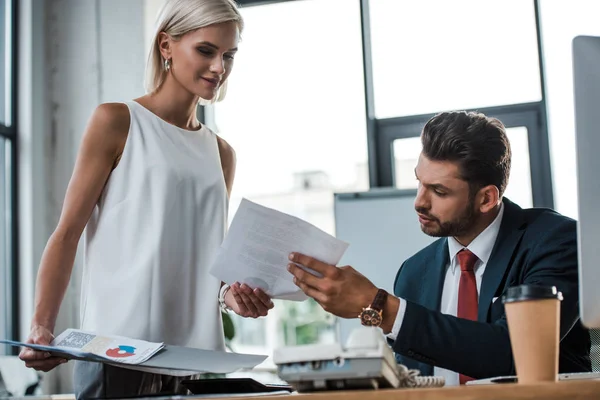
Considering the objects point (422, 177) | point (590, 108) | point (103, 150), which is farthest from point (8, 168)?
point (590, 108)

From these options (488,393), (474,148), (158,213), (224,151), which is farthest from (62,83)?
(488,393)

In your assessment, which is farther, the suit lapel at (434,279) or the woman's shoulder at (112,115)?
the suit lapel at (434,279)

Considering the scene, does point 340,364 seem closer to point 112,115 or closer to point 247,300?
point 247,300

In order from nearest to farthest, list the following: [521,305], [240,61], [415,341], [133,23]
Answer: [521,305] < [415,341] < [133,23] < [240,61]

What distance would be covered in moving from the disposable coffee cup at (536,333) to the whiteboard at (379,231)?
2749mm

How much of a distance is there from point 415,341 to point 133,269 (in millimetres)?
666

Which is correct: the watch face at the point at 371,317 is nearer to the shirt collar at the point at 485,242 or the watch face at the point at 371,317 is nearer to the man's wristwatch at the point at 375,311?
the man's wristwatch at the point at 375,311

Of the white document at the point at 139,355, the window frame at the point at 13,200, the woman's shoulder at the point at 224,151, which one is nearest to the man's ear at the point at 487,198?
the woman's shoulder at the point at 224,151

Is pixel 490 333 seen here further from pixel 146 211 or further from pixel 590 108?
pixel 146 211

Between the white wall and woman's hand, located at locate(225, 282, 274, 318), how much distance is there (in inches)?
95.6

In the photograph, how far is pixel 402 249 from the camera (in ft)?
12.2

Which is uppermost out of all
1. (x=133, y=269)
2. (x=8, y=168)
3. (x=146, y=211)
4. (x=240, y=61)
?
(x=240, y=61)

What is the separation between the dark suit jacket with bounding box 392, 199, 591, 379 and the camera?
1.18m

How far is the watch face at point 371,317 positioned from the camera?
48.4 inches
